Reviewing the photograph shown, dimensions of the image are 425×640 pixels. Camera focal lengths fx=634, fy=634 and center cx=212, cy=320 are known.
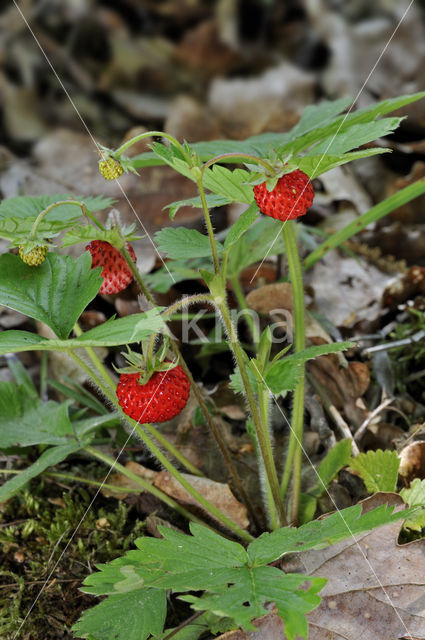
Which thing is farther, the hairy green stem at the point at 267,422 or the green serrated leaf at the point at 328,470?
the green serrated leaf at the point at 328,470

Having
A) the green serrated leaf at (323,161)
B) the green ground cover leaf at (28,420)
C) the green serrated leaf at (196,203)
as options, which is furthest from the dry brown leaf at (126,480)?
the green serrated leaf at (323,161)

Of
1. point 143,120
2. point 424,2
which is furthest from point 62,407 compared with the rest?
point 424,2

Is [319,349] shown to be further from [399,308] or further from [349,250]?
[349,250]

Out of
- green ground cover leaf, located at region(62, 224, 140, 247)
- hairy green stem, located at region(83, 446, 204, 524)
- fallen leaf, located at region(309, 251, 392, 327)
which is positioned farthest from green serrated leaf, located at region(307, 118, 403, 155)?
fallen leaf, located at region(309, 251, 392, 327)

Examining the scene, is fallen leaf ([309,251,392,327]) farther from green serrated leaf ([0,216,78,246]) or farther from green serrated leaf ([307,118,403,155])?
green serrated leaf ([0,216,78,246])

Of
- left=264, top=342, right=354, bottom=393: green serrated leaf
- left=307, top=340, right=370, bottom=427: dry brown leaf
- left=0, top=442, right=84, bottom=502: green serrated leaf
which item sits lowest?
left=307, top=340, right=370, bottom=427: dry brown leaf

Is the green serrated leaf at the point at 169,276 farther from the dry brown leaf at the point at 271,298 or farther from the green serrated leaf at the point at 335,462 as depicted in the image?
the green serrated leaf at the point at 335,462
